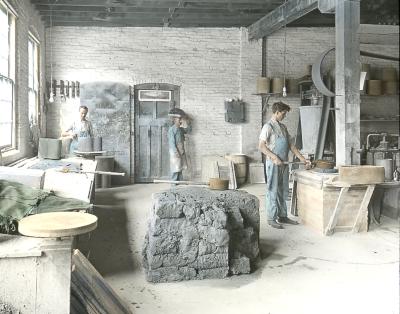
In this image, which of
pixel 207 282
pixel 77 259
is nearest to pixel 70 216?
pixel 77 259

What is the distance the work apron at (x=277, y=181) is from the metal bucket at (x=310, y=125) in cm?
275

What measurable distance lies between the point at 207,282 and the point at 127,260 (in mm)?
1062

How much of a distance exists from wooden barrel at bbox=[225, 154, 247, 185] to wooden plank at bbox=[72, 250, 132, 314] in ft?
22.0

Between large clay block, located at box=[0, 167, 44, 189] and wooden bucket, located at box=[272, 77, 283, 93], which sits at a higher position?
wooden bucket, located at box=[272, 77, 283, 93]

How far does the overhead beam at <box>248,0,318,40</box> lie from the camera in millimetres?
7773

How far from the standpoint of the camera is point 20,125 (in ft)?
24.0

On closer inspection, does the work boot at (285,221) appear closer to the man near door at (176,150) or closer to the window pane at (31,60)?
the man near door at (176,150)

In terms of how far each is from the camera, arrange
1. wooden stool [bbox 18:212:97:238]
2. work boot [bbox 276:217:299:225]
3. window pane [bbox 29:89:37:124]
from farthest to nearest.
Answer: window pane [bbox 29:89:37:124] → work boot [bbox 276:217:299:225] → wooden stool [bbox 18:212:97:238]

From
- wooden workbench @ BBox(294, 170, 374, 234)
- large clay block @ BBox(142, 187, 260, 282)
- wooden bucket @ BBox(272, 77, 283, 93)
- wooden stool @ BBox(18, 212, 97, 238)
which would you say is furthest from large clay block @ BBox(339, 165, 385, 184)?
wooden bucket @ BBox(272, 77, 283, 93)

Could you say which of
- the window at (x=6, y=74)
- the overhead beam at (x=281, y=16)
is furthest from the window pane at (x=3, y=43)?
the overhead beam at (x=281, y=16)

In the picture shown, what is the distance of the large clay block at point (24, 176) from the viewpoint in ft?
16.3

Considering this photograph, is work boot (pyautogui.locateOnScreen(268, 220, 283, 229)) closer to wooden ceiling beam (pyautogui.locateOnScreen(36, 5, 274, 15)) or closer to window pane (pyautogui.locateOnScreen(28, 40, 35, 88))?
wooden ceiling beam (pyautogui.locateOnScreen(36, 5, 274, 15))

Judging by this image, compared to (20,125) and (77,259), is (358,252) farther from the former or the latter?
(20,125)

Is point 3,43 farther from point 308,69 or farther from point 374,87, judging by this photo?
point 374,87
